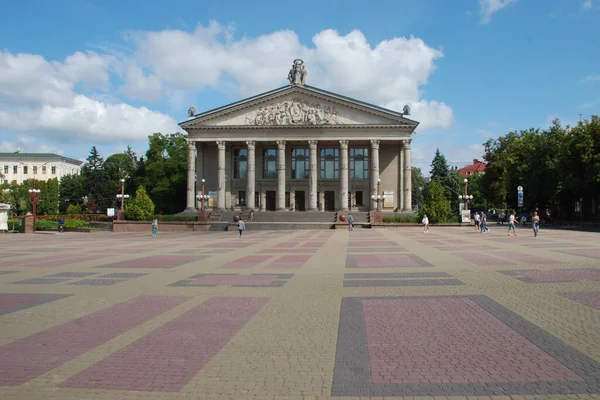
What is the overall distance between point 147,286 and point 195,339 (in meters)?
5.58

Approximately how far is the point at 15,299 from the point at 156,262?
7371 millimetres

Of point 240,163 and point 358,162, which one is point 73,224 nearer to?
point 240,163

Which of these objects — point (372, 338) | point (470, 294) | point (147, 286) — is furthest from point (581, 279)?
point (147, 286)

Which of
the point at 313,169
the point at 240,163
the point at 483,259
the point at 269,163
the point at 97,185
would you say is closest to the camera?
the point at 483,259

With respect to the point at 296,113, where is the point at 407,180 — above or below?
below

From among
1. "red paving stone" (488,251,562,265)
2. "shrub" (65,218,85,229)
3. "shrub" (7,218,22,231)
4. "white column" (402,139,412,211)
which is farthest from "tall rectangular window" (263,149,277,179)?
"red paving stone" (488,251,562,265)

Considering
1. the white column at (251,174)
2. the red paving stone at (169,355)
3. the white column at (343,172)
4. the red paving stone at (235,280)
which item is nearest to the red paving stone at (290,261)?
the red paving stone at (235,280)

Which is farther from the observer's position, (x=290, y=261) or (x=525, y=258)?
(x=290, y=261)

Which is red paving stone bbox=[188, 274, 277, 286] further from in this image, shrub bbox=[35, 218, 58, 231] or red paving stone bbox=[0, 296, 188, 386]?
shrub bbox=[35, 218, 58, 231]

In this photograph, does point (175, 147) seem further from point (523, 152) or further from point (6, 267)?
point (6, 267)

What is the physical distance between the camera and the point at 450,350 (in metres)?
6.38

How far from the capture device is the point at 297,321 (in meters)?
8.12

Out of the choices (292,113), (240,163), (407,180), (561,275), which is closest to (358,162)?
(407,180)

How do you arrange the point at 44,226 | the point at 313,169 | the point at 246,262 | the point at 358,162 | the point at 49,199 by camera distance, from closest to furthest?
the point at 246,262 < the point at 44,226 < the point at 313,169 < the point at 358,162 < the point at 49,199
